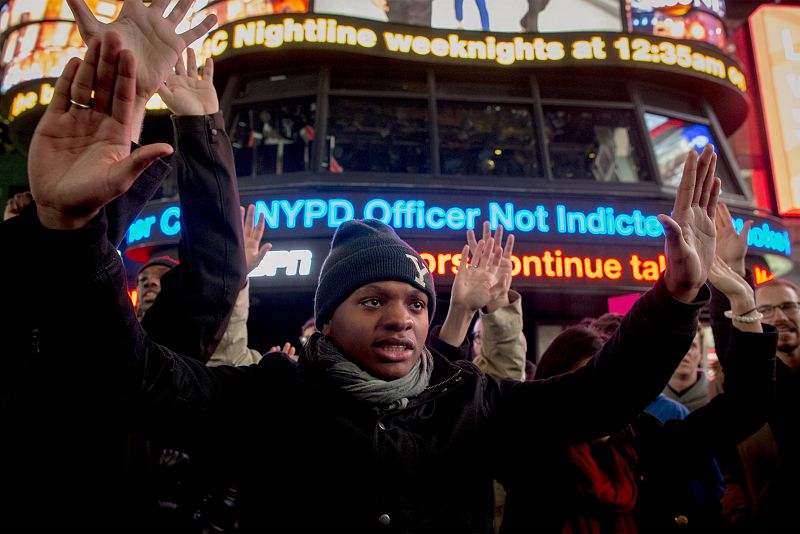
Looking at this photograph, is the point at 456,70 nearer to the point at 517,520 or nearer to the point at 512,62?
the point at 512,62

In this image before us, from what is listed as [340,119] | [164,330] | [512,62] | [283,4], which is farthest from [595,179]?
[164,330]

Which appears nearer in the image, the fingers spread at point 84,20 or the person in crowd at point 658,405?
the fingers spread at point 84,20

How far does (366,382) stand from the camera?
149cm

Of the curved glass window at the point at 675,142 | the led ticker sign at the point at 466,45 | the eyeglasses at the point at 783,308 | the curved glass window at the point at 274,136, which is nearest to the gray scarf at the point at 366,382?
the eyeglasses at the point at 783,308

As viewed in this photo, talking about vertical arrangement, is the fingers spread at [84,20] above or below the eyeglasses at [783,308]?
above

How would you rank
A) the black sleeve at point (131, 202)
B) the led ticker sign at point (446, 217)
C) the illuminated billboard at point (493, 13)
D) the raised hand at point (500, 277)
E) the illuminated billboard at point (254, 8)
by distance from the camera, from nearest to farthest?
the black sleeve at point (131, 202) → the raised hand at point (500, 277) → the led ticker sign at point (446, 217) → the illuminated billboard at point (254, 8) → the illuminated billboard at point (493, 13)

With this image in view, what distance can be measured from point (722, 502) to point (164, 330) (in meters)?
→ 2.70

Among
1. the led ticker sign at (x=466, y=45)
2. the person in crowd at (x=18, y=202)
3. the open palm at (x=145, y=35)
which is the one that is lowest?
the person in crowd at (x=18, y=202)

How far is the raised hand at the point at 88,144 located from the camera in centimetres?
110

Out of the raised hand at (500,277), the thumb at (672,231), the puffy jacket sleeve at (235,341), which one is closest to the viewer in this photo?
the thumb at (672,231)

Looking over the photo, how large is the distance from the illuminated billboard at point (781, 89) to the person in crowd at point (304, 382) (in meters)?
10.1

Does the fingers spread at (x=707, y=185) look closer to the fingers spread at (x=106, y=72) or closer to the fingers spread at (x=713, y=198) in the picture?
the fingers spread at (x=713, y=198)

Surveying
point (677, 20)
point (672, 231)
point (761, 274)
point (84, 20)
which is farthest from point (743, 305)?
point (677, 20)

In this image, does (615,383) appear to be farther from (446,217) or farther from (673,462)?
(446,217)
